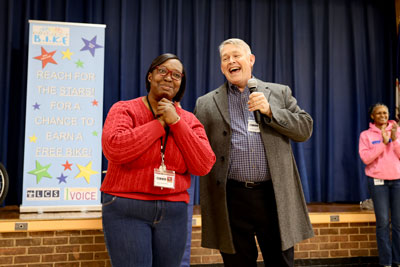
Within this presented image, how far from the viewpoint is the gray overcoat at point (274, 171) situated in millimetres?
1653

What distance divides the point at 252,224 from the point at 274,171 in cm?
30

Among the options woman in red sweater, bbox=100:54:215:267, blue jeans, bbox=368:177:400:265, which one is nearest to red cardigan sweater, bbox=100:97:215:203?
woman in red sweater, bbox=100:54:215:267

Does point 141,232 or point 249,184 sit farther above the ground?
point 249,184

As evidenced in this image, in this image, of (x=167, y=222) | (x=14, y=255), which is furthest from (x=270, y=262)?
(x=14, y=255)

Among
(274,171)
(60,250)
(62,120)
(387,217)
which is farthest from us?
(62,120)

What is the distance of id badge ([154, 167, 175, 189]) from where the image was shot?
1.20m

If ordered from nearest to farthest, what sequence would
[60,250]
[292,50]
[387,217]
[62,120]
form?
[60,250]
[387,217]
[62,120]
[292,50]

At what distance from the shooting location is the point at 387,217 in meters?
3.35

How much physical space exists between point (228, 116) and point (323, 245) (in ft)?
8.36

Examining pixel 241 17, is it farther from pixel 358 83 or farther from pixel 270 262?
pixel 270 262

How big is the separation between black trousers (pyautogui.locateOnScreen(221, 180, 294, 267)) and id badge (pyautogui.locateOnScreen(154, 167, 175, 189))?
570 mm

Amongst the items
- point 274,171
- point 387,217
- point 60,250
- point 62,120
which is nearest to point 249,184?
point 274,171

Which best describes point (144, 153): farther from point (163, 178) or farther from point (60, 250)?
point (60, 250)

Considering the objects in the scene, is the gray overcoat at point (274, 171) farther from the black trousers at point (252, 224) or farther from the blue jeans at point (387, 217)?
the blue jeans at point (387, 217)
